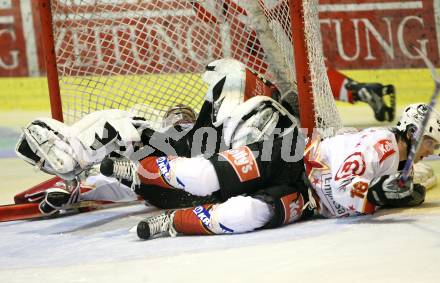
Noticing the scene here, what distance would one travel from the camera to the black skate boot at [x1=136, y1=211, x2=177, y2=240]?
2.77m

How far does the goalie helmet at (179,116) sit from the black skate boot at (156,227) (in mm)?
551

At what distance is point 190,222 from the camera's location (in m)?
2.77

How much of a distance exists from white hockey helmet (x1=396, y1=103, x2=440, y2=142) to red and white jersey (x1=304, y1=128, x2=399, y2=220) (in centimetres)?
9

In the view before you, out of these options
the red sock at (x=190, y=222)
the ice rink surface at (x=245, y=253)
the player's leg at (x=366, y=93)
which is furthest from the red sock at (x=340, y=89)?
the red sock at (x=190, y=222)

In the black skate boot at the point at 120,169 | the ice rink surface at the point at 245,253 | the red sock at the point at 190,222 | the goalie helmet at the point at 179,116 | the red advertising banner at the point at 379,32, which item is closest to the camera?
the ice rink surface at the point at 245,253

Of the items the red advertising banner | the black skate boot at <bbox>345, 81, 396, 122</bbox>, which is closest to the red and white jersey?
the black skate boot at <bbox>345, 81, 396, 122</bbox>

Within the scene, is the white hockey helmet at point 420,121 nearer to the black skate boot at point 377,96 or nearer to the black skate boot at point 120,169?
the black skate boot at point 120,169

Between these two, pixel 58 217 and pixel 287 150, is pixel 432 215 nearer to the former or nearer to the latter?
pixel 287 150

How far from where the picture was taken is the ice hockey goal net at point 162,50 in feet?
11.1

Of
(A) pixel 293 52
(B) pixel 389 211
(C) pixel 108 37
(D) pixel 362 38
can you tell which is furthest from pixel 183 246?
(D) pixel 362 38

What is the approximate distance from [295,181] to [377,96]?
6.81 feet

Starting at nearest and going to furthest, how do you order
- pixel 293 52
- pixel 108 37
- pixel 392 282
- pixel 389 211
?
1. pixel 392 282
2. pixel 389 211
3. pixel 293 52
4. pixel 108 37

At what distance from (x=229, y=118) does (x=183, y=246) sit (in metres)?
0.56

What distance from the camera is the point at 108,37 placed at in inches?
151
